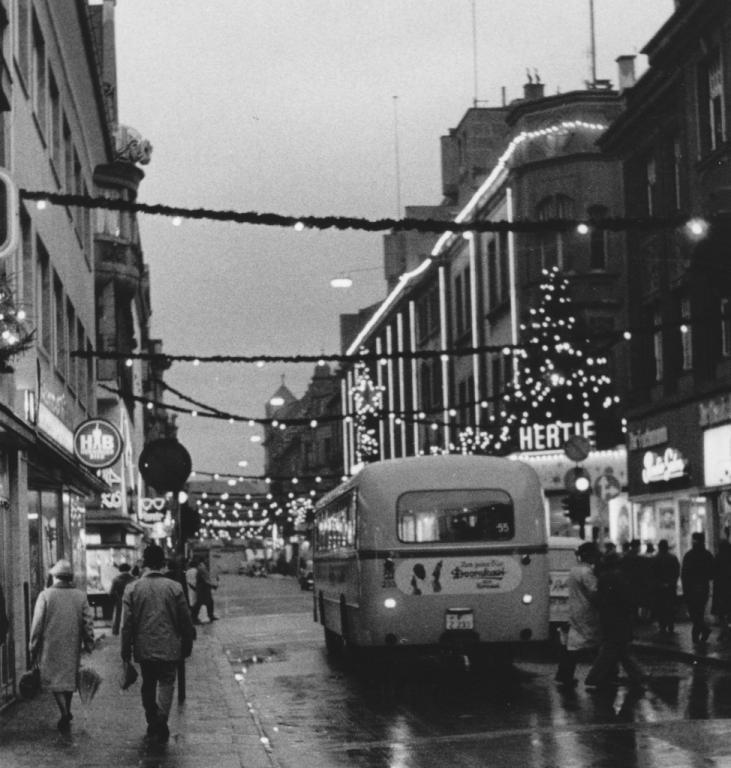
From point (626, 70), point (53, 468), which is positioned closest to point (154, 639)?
point (53, 468)

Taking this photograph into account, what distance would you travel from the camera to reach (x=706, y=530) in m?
36.7

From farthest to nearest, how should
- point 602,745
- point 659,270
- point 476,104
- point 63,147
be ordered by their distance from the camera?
point 476,104, point 659,270, point 63,147, point 602,745

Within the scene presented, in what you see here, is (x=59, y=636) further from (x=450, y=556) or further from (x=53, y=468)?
(x=53, y=468)

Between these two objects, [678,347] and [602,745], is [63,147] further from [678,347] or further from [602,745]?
[602,745]

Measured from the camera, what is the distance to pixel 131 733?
627 inches

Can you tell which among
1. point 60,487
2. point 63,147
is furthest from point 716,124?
point 60,487

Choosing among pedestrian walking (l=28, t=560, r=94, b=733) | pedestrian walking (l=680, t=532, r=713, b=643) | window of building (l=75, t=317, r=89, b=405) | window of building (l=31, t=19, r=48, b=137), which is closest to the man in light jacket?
pedestrian walking (l=28, t=560, r=94, b=733)

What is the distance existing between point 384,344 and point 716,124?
5828cm

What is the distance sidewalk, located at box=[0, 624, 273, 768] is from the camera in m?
13.8

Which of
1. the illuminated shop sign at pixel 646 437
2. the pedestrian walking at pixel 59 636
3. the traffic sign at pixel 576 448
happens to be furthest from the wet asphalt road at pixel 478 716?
the illuminated shop sign at pixel 646 437

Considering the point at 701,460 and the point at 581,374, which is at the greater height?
the point at 581,374

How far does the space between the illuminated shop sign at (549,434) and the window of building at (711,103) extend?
1851 centimetres

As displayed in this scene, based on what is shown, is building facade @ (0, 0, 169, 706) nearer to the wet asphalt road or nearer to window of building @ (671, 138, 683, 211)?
the wet asphalt road

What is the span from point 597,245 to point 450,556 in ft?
107
